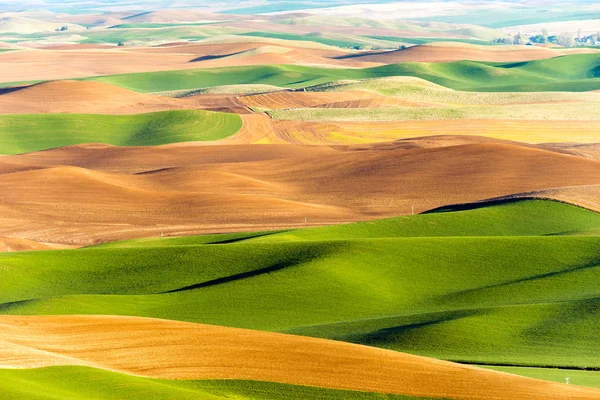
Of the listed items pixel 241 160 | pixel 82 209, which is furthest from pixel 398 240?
pixel 241 160

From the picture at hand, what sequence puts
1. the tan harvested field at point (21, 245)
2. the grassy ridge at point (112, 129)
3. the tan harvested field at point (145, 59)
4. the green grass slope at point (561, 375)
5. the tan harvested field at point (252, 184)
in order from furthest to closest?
1. the tan harvested field at point (145, 59)
2. the grassy ridge at point (112, 129)
3. the tan harvested field at point (252, 184)
4. the tan harvested field at point (21, 245)
5. the green grass slope at point (561, 375)

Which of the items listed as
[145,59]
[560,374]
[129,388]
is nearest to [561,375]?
[560,374]

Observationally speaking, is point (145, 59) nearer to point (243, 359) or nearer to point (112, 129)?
point (112, 129)

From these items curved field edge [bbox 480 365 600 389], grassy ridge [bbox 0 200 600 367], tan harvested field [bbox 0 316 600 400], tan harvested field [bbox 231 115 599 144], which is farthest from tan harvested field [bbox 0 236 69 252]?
tan harvested field [bbox 231 115 599 144]

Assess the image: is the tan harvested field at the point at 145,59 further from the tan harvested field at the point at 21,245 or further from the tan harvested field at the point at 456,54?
the tan harvested field at the point at 21,245

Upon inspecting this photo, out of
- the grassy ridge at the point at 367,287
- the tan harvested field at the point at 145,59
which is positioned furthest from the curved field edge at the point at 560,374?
the tan harvested field at the point at 145,59

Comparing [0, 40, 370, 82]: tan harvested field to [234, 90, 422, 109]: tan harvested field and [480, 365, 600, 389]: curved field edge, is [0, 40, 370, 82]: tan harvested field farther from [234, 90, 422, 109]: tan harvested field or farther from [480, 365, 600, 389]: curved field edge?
[480, 365, 600, 389]: curved field edge

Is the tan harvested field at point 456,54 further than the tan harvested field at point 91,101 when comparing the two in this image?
Yes
